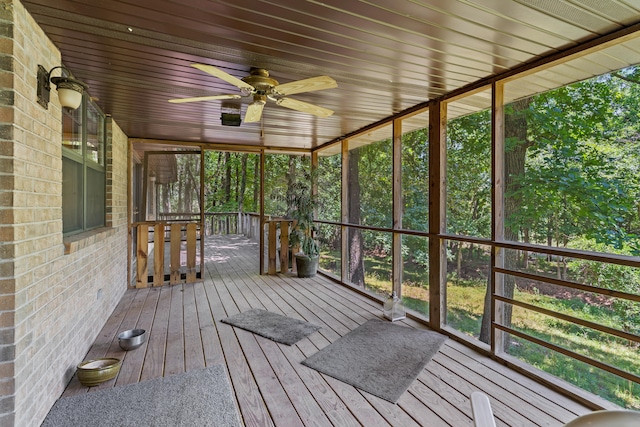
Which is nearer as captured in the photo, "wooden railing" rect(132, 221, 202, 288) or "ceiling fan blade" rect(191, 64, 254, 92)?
"ceiling fan blade" rect(191, 64, 254, 92)

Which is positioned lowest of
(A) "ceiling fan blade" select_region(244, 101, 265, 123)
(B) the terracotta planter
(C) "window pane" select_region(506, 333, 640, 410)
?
(C) "window pane" select_region(506, 333, 640, 410)

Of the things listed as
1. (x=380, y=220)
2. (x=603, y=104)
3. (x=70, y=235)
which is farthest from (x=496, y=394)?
(x=380, y=220)

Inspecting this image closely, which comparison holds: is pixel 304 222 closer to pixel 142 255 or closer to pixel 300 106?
pixel 142 255

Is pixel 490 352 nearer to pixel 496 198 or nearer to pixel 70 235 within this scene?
pixel 496 198

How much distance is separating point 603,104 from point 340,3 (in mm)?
5164

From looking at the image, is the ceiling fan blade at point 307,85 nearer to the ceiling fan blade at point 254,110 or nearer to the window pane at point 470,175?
the ceiling fan blade at point 254,110

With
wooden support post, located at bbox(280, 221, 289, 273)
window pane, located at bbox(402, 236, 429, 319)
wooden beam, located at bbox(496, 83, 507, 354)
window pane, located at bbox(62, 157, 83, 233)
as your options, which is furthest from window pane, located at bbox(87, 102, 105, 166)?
window pane, located at bbox(402, 236, 429, 319)

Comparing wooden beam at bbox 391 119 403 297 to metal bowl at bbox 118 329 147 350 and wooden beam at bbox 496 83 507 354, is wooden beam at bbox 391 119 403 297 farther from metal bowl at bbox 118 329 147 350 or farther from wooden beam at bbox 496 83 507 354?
metal bowl at bbox 118 329 147 350

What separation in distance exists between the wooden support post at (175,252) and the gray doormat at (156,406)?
3130mm

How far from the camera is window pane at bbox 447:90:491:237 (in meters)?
6.32

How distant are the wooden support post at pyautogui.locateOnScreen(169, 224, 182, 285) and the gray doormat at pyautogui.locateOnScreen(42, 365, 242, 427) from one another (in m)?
3.13

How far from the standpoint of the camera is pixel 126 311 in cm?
387

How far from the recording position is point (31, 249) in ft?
5.66

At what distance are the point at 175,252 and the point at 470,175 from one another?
591 cm
